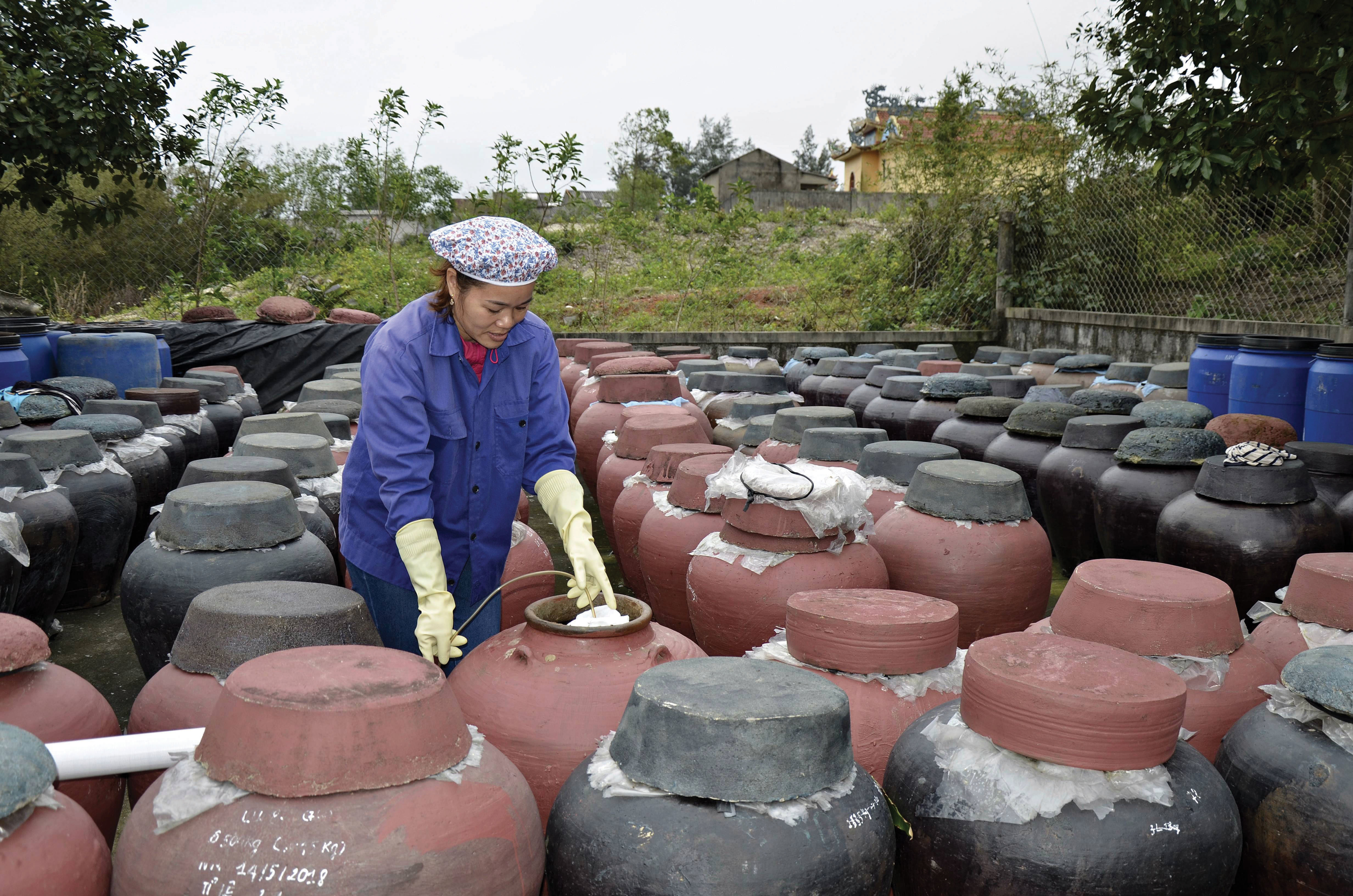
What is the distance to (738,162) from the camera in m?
34.1

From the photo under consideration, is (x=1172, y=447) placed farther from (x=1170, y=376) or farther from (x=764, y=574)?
(x=1170, y=376)

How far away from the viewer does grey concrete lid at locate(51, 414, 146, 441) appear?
14.7 feet

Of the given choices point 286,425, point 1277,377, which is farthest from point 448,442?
point 1277,377

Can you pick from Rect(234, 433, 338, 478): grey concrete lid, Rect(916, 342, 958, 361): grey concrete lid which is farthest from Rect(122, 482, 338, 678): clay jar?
Rect(916, 342, 958, 361): grey concrete lid

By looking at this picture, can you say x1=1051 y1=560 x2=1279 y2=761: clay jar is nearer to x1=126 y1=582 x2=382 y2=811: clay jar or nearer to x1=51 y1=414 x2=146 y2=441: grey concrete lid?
x1=126 y1=582 x2=382 y2=811: clay jar

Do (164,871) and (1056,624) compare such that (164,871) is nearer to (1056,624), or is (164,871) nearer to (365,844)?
(365,844)

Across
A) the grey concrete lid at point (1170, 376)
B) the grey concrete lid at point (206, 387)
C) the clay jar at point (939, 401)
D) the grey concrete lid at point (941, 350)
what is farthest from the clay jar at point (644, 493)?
the grey concrete lid at point (941, 350)

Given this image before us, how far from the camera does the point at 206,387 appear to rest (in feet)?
21.4

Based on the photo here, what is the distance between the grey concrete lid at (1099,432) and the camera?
176 inches

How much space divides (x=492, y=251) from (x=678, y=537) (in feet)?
5.01

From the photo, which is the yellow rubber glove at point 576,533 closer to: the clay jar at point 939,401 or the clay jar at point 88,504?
the clay jar at point 88,504

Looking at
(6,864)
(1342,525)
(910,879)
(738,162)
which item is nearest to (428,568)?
(6,864)

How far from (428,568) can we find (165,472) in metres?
3.29

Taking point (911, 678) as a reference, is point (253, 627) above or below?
above
